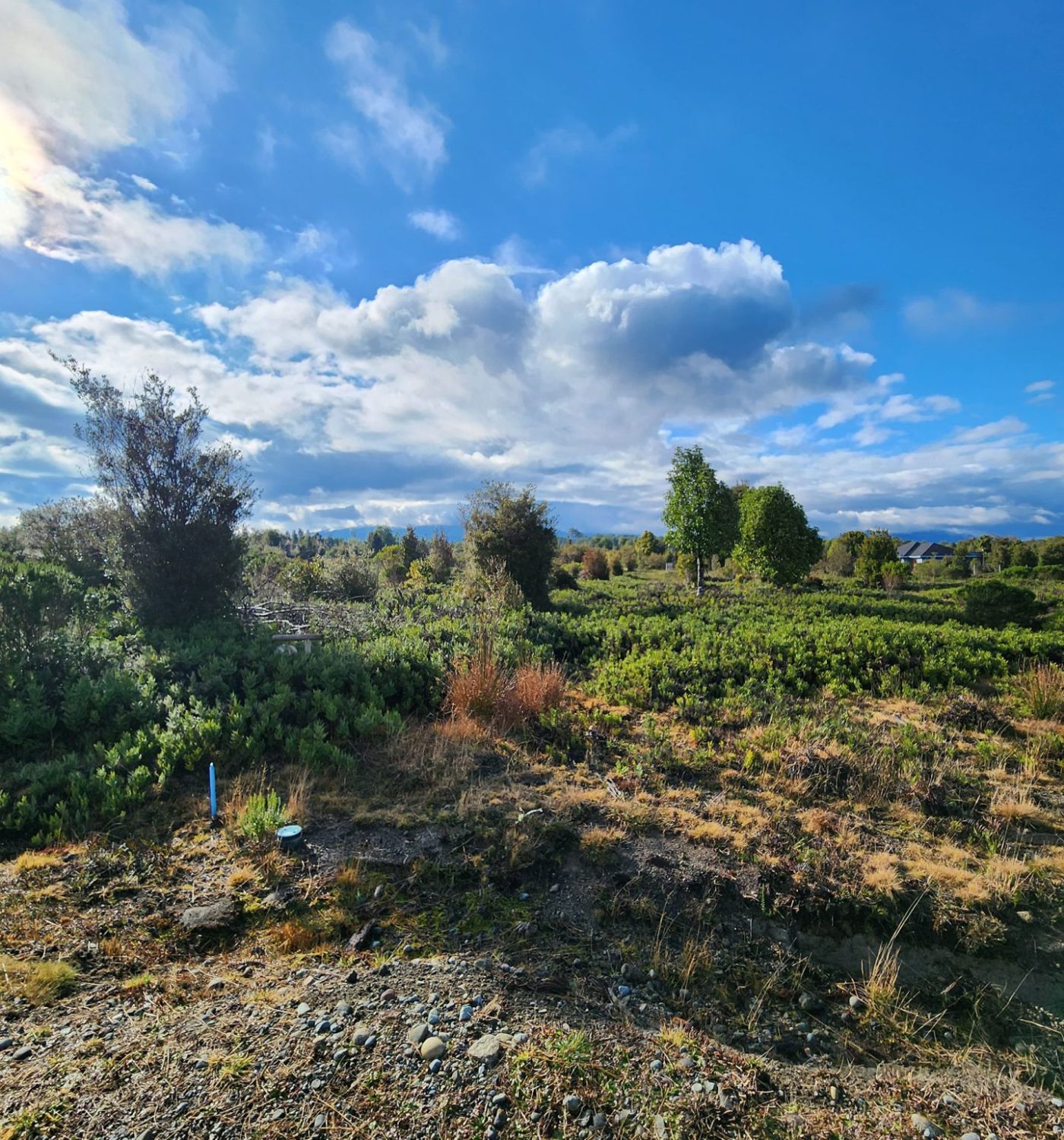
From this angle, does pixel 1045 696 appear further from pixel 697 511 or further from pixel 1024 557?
pixel 1024 557

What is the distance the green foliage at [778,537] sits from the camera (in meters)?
20.6

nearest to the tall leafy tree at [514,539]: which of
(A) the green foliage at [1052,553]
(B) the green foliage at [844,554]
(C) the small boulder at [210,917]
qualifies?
(C) the small boulder at [210,917]

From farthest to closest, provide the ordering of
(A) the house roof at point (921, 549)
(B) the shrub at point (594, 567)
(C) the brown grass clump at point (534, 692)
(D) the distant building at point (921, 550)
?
1. (A) the house roof at point (921, 549)
2. (D) the distant building at point (921, 550)
3. (B) the shrub at point (594, 567)
4. (C) the brown grass clump at point (534, 692)

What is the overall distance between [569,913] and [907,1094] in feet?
5.81

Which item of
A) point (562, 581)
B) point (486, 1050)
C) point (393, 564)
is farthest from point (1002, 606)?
point (393, 564)

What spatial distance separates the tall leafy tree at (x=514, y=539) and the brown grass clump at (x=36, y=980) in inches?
537

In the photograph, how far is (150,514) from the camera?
9.70 metres

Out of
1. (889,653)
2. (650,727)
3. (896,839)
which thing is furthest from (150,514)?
(889,653)

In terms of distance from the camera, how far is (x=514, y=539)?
1667 centimetres

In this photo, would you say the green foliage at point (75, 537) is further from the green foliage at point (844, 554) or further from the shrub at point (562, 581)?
the green foliage at point (844, 554)

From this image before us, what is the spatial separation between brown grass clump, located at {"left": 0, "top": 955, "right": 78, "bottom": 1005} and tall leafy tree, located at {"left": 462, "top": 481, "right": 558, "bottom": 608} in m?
13.6

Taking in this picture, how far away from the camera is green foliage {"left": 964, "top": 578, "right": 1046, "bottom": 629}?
13367 millimetres

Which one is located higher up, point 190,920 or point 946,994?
point 190,920

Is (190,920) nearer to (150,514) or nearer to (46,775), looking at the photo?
(46,775)
